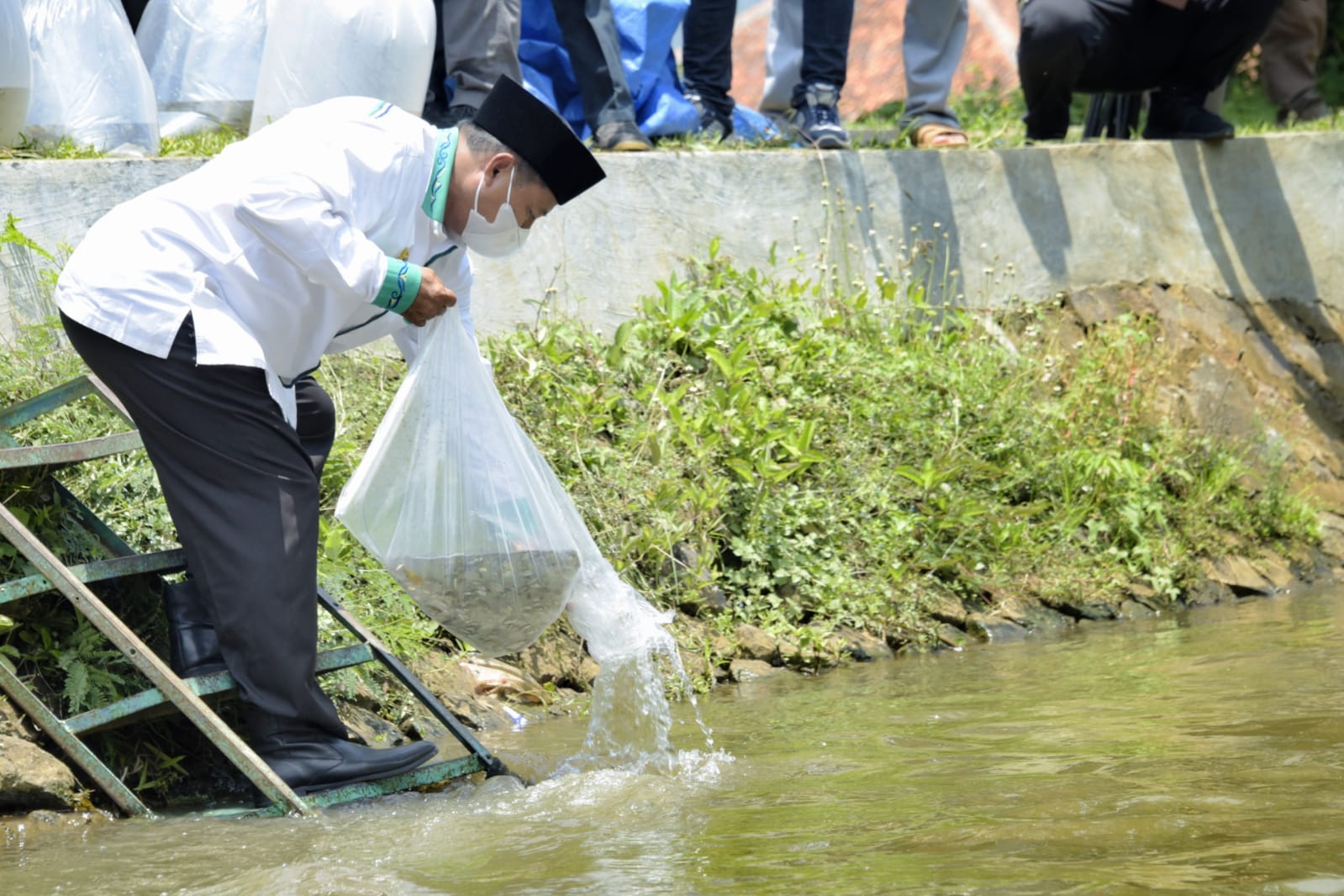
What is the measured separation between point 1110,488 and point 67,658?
3736 mm

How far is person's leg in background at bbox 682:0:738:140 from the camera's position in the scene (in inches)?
269

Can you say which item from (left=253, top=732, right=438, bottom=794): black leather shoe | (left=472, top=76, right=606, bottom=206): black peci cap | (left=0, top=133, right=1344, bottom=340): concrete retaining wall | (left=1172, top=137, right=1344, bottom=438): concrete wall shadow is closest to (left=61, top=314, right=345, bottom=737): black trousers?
(left=253, top=732, right=438, bottom=794): black leather shoe

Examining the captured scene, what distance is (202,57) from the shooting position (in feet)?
19.0

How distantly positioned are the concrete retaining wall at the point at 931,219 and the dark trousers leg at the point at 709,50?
0.69m

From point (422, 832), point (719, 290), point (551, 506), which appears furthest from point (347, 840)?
point (719, 290)

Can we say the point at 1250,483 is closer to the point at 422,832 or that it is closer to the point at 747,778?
the point at 747,778

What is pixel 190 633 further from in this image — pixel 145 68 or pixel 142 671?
pixel 145 68

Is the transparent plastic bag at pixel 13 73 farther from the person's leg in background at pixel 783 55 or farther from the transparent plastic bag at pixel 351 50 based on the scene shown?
the person's leg in background at pixel 783 55

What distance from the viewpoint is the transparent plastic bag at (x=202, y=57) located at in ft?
18.9

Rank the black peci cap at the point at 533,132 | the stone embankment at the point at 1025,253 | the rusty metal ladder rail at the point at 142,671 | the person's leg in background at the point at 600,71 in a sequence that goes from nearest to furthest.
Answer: the rusty metal ladder rail at the point at 142,671 → the black peci cap at the point at 533,132 → the stone embankment at the point at 1025,253 → the person's leg in background at the point at 600,71

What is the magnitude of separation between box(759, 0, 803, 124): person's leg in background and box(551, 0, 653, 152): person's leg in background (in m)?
1.05

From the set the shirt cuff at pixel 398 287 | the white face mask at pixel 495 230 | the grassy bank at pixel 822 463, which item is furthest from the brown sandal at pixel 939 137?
→ the shirt cuff at pixel 398 287

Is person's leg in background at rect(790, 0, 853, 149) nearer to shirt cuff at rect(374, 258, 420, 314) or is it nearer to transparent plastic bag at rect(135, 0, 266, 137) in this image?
transparent plastic bag at rect(135, 0, 266, 137)

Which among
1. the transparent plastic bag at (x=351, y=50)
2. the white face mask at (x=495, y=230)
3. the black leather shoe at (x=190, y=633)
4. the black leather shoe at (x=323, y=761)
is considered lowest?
the black leather shoe at (x=323, y=761)
